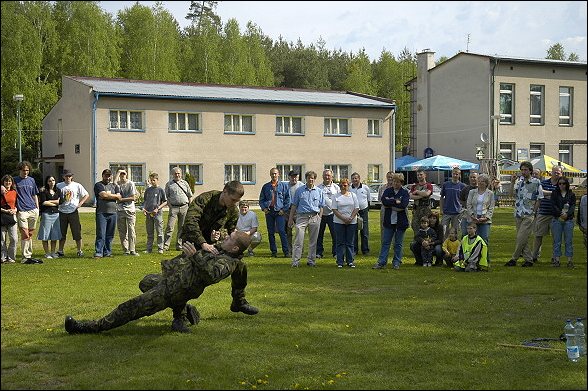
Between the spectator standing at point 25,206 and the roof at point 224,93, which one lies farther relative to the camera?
the roof at point 224,93

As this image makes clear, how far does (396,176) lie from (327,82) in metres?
57.1

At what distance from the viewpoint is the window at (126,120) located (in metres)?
41.8

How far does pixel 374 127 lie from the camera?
50281mm

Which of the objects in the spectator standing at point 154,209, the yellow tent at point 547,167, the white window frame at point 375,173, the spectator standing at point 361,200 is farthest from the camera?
the white window frame at point 375,173

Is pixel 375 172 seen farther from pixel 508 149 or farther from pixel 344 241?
pixel 344 241

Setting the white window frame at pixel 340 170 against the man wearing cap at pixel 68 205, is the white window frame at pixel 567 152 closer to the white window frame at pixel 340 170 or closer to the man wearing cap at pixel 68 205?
the man wearing cap at pixel 68 205

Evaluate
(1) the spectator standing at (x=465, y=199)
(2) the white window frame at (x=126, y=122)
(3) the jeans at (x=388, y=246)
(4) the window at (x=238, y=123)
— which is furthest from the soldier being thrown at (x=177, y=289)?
(4) the window at (x=238, y=123)

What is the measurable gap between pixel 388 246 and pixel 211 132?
30.6 m

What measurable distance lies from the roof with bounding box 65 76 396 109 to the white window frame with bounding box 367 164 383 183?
3902mm

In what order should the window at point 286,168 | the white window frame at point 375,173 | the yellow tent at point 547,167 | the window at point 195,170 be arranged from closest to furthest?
the yellow tent at point 547,167 → the window at point 195,170 → the window at point 286,168 → the white window frame at point 375,173

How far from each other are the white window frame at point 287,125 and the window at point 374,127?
5007mm

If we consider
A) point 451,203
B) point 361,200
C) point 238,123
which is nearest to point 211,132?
point 238,123

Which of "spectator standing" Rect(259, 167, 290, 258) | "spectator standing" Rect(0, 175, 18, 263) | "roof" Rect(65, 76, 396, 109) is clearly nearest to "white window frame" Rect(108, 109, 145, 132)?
"roof" Rect(65, 76, 396, 109)

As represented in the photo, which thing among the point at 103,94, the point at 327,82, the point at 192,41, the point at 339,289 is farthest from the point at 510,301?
the point at 327,82
